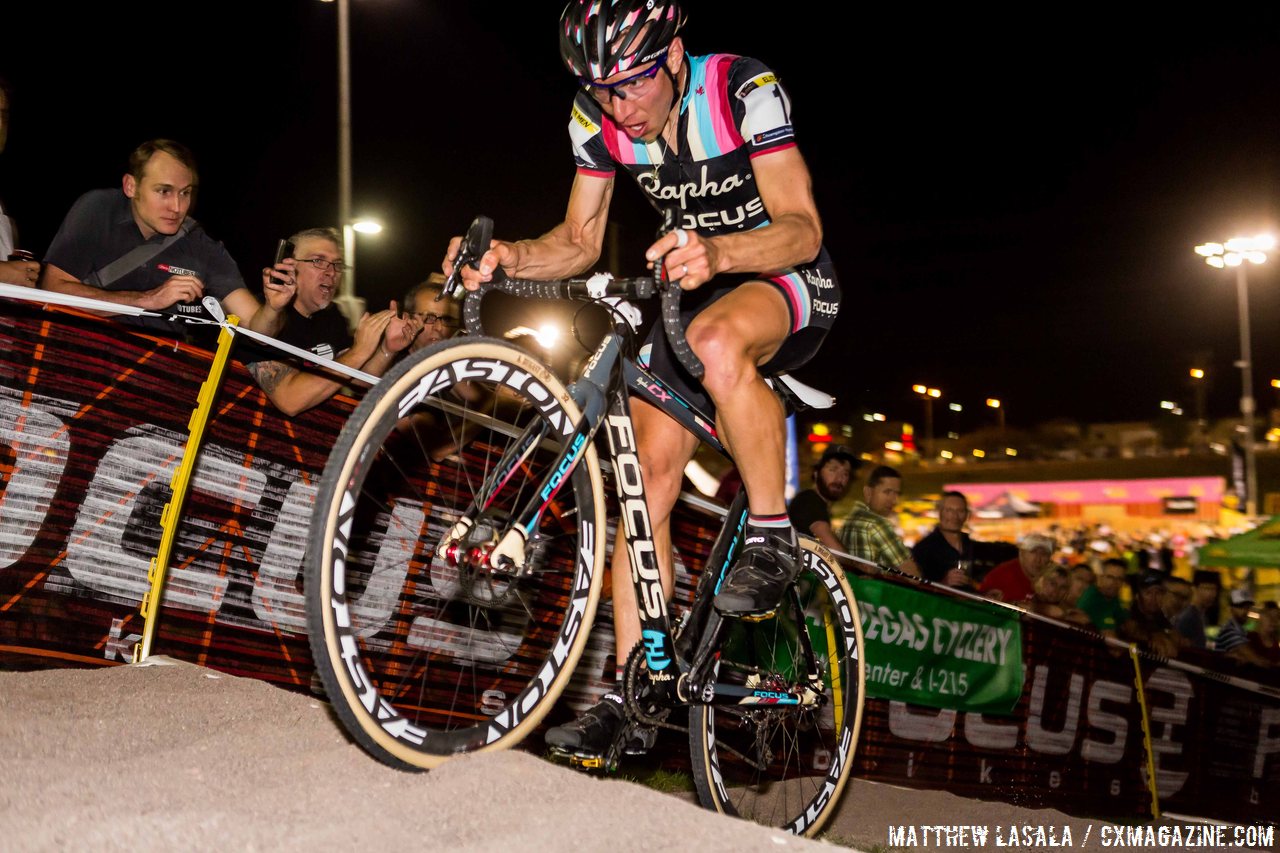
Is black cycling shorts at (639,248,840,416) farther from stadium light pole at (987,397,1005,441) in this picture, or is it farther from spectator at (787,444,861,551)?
stadium light pole at (987,397,1005,441)

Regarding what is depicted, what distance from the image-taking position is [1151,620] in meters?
11.4

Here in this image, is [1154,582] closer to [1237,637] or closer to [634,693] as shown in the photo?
[1237,637]

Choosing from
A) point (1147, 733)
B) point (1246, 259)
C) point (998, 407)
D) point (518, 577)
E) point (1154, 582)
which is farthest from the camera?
point (998, 407)

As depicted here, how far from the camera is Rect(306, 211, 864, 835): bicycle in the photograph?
2615mm

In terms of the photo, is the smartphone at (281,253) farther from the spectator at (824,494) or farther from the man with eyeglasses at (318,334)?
the spectator at (824,494)

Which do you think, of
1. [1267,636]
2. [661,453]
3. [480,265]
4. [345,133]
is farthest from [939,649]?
[345,133]

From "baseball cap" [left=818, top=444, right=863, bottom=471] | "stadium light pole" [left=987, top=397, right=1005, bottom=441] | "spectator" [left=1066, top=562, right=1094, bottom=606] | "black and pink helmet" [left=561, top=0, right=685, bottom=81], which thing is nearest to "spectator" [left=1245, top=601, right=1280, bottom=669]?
"spectator" [left=1066, top=562, right=1094, bottom=606]

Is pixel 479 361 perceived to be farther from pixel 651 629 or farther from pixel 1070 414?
pixel 1070 414

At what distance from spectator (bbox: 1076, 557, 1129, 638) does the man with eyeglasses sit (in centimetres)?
862

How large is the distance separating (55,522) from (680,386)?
7.77 feet

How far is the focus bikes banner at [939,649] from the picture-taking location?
711 centimetres

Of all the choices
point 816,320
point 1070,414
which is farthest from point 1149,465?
point 816,320

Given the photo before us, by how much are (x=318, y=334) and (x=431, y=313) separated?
0.59 m

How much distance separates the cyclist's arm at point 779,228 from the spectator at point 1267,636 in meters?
10.3
